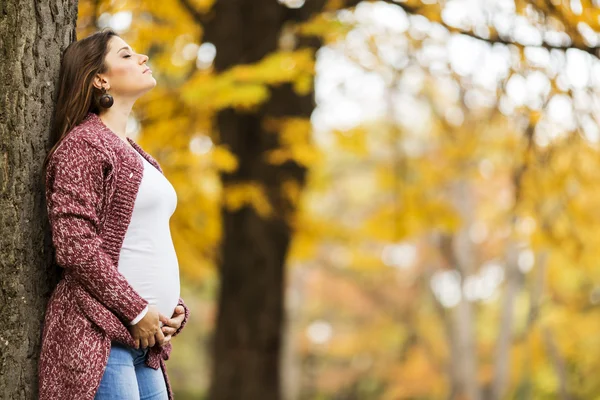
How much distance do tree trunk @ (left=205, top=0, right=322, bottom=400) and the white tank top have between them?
168 inches

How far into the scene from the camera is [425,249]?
16.6 meters

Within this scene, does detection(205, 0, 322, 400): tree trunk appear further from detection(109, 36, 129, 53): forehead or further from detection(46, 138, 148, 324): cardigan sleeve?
detection(46, 138, 148, 324): cardigan sleeve

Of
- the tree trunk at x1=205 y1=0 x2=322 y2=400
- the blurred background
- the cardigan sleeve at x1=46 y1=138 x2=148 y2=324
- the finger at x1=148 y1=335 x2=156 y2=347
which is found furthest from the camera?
the tree trunk at x1=205 y1=0 x2=322 y2=400

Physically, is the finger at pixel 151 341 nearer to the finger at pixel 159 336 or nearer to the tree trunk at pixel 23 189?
the finger at pixel 159 336

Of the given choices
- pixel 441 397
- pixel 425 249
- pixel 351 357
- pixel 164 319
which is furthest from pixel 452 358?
pixel 164 319

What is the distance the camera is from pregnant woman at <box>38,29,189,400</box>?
81.7 inches

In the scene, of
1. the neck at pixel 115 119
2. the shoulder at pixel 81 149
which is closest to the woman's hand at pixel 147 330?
the shoulder at pixel 81 149

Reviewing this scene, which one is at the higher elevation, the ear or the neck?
the ear

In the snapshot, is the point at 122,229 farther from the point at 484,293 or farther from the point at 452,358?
the point at 484,293

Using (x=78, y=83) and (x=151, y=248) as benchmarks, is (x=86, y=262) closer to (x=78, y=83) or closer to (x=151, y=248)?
(x=151, y=248)

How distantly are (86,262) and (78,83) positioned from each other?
613mm

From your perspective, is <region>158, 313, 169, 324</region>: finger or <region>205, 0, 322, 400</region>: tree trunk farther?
<region>205, 0, 322, 400</region>: tree trunk

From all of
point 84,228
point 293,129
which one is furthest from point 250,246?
point 84,228

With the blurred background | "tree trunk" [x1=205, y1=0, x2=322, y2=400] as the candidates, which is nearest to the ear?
the blurred background
